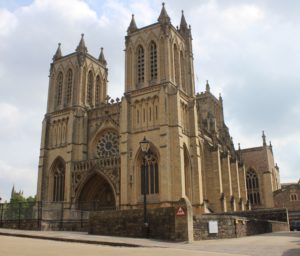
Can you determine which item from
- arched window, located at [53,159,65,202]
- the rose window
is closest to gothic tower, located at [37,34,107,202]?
arched window, located at [53,159,65,202]

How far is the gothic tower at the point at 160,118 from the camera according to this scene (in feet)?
107

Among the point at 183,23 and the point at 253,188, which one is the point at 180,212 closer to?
the point at 183,23

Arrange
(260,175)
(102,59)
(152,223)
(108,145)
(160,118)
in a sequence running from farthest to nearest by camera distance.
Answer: (260,175), (102,59), (108,145), (160,118), (152,223)

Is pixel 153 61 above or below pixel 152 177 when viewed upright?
above

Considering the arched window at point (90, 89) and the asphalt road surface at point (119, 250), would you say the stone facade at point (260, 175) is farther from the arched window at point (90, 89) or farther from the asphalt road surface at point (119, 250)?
the asphalt road surface at point (119, 250)

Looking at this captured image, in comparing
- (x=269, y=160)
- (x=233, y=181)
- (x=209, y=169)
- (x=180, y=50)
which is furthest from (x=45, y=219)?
(x=269, y=160)

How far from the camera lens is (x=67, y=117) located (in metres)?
41.4

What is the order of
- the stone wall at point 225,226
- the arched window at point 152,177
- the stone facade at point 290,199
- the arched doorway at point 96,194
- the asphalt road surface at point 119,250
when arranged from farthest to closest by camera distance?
1. the stone facade at point 290,199
2. the arched doorway at point 96,194
3. the arched window at point 152,177
4. the stone wall at point 225,226
5. the asphalt road surface at point 119,250

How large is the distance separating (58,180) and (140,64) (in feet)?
51.5

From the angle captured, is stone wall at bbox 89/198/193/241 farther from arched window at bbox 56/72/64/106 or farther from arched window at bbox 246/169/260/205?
arched window at bbox 246/169/260/205

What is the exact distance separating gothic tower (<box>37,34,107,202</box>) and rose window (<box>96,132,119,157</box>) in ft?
4.95

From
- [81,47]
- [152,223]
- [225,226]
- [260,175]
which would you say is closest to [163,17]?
[81,47]

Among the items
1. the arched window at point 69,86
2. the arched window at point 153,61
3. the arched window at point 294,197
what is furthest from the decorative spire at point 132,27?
the arched window at point 294,197

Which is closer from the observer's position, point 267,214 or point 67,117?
point 267,214
